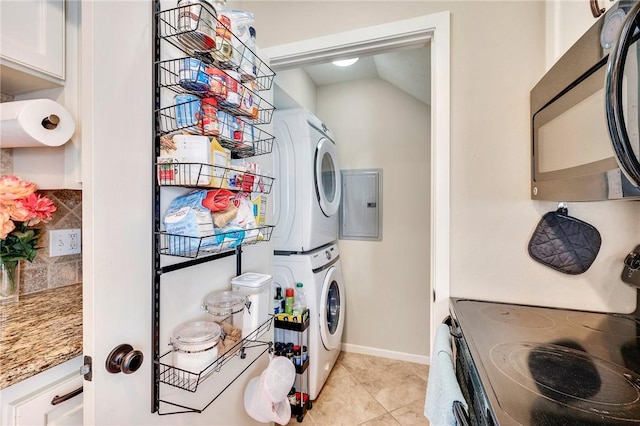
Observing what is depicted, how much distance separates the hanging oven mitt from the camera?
3.51ft

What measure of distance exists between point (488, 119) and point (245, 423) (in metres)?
1.67

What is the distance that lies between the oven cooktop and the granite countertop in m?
1.05

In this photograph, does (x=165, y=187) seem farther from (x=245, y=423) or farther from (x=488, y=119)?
(x=488, y=119)

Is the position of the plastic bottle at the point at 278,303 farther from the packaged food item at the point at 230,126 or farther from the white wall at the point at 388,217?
the packaged food item at the point at 230,126

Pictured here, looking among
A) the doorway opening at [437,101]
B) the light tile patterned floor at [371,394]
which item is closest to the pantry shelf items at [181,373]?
the doorway opening at [437,101]

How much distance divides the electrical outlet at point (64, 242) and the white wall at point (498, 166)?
1685 millimetres

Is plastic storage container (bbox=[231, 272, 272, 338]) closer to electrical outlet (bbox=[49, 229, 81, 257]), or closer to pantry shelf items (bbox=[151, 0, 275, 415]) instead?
pantry shelf items (bbox=[151, 0, 275, 415])

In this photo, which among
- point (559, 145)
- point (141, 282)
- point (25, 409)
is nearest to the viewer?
point (25, 409)

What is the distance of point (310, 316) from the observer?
1.92 m

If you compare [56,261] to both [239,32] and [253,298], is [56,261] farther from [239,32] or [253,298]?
[239,32]

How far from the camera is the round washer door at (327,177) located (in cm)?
208

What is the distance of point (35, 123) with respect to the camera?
85 cm

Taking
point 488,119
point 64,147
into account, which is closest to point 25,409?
point 64,147

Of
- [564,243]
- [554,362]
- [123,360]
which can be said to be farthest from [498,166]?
[123,360]
